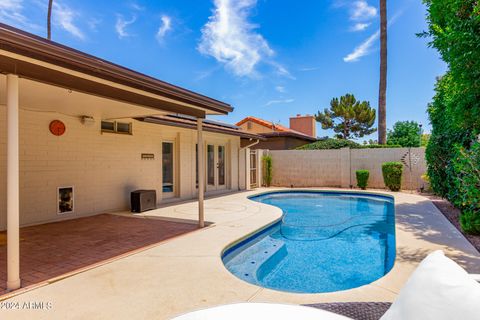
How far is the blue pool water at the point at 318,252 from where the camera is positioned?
441 centimetres

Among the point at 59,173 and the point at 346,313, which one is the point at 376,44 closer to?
the point at 59,173

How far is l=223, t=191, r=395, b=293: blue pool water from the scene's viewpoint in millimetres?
4414

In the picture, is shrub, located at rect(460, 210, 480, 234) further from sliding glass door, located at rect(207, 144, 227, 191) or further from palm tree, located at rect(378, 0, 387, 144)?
palm tree, located at rect(378, 0, 387, 144)

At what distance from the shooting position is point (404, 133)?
30625 millimetres

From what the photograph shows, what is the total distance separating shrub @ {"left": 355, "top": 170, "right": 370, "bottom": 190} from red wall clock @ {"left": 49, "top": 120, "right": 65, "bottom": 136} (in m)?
12.2

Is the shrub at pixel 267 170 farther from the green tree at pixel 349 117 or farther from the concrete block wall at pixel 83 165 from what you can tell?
the green tree at pixel 349 117

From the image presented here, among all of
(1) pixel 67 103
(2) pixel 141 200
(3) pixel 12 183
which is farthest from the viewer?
(2) pixel 141 200

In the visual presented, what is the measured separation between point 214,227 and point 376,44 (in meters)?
16.2

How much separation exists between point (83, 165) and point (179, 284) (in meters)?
5.61

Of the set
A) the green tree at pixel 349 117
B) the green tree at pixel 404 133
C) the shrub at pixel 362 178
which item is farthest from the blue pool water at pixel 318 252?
the green tree at pixel 349 117

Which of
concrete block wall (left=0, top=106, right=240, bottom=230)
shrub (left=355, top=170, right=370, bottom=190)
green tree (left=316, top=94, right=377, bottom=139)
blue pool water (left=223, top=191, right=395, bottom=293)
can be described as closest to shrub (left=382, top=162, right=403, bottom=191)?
shrub (left=355, top=170, right=370, bottom=190)

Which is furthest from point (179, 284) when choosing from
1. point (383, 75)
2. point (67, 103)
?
point (383, 75)

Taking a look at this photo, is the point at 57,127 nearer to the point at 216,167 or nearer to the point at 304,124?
the point at 216,167

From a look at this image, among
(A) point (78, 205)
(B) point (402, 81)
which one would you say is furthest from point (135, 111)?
(B) point (402, 81)
